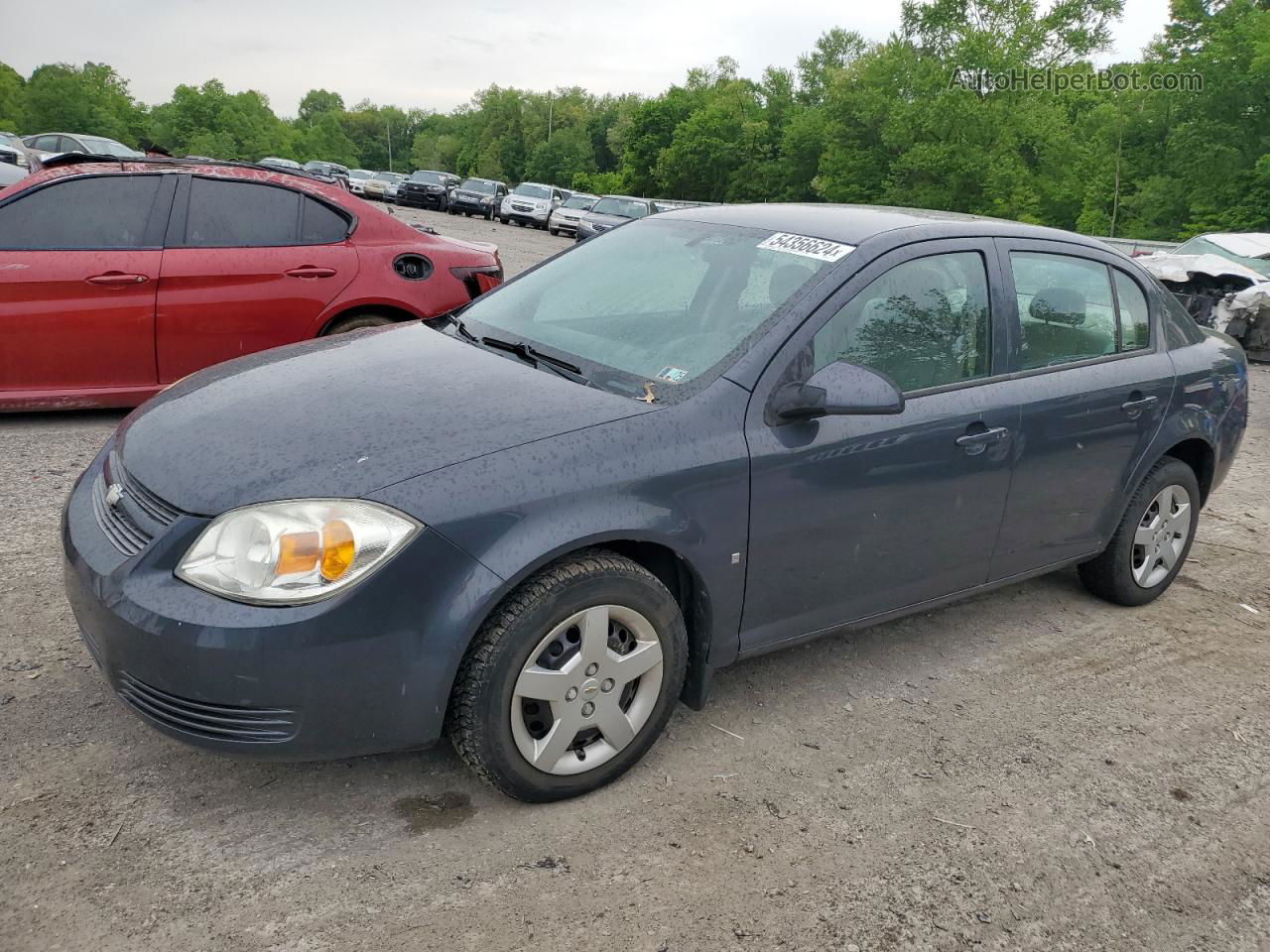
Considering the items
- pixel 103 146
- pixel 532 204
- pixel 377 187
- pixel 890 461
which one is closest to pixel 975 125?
pixel 532 204

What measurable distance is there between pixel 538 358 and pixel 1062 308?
6.64 feet

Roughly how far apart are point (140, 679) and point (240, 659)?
320 millimetres

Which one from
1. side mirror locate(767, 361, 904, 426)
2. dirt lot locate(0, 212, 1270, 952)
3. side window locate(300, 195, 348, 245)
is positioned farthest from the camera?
side window locate(300, 195, 348, 245)

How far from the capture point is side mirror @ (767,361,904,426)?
2984 mm

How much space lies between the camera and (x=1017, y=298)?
12.2 feet

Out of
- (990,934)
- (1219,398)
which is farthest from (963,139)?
(990,934)

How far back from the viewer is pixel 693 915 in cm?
245

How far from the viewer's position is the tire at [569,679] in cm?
260

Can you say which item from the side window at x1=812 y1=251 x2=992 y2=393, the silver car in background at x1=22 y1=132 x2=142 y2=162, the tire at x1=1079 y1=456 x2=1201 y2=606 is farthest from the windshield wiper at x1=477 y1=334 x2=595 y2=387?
the silver car in background at x1=22 y1=132 x2=142 y2=162

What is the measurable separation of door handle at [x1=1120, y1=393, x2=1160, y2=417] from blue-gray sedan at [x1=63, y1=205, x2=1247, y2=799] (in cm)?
1

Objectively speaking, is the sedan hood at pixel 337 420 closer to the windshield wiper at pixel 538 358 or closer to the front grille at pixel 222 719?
the windshield wiper at pixel 538 358

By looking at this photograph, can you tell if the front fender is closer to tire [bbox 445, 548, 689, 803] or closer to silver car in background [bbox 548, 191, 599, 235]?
tire [bbox 445, 548, 689, 803]

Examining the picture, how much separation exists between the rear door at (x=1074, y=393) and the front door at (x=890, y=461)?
0.13m

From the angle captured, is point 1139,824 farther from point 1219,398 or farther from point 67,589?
point 67,589
